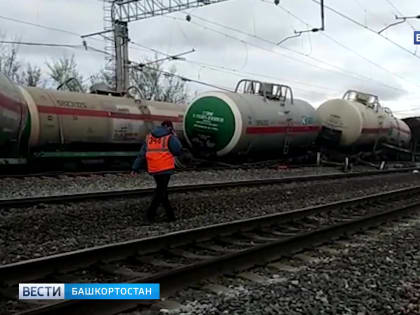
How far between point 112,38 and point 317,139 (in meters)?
12.6

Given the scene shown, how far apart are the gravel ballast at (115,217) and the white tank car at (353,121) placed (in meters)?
9.94

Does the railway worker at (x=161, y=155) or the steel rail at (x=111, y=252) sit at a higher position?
the railway worker at (x=161, y=155)

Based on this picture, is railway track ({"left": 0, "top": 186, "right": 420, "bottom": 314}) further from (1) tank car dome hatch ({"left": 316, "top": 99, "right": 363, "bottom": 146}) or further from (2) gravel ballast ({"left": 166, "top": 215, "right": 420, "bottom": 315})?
(1) tank car dome hatch ({"left": 316, "top": 99, "right": 363, "bottom": 146})

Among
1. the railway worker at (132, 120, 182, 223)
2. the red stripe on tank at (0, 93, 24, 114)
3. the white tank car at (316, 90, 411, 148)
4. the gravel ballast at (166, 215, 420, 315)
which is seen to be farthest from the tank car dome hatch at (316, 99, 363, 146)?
the red stripe on tank at (0, 93, 24, 114)

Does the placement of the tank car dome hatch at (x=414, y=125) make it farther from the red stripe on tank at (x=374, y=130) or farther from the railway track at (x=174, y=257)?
the railway track at (x=174, y=257)

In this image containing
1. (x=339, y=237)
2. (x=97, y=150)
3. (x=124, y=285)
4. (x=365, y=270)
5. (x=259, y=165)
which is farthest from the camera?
(x=259, y=165)

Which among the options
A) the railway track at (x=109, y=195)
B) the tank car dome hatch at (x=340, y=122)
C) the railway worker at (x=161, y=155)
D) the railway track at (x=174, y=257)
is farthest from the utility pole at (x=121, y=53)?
the railway track at (x=174, y=257)

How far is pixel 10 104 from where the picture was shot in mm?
7082

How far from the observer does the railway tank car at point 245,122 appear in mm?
17734

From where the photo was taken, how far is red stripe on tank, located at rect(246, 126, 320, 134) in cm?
1820

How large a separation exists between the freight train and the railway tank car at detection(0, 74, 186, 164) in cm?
3

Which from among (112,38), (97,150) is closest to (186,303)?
(97,150)

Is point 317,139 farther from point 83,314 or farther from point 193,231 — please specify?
point 83,314

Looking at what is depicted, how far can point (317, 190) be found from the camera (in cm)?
1362
